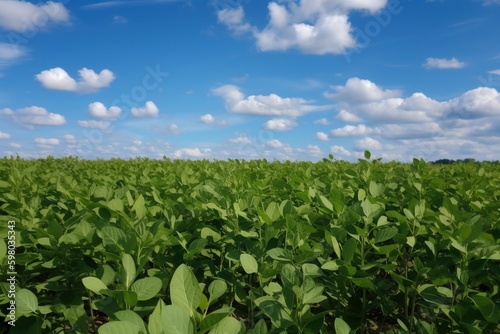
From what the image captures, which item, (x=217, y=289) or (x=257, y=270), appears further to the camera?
(x=257, y=270)

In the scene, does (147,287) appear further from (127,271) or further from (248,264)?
(248,264)

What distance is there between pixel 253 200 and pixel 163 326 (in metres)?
1.95

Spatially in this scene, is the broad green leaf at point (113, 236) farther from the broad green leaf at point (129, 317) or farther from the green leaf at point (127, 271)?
the broad green leaf at point (129, 317)

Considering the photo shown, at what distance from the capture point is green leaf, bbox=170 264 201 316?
1439 mm

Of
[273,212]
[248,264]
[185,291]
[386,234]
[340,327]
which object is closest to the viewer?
[185,291]

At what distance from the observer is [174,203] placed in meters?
3.46

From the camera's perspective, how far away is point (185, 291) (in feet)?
4.79

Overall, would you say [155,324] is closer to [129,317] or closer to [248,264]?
[129,317]

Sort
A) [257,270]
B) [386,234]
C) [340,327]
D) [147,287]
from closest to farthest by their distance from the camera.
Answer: [340,327]
[147,287]
[257,270]
[386,234]

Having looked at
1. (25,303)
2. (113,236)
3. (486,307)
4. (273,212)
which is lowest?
(25,303)

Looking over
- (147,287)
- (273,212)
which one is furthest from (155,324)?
(273,212)

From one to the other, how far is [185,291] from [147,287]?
15.4 inches

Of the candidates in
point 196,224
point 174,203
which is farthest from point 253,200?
point 174,203

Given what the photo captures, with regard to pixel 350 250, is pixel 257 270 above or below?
below
